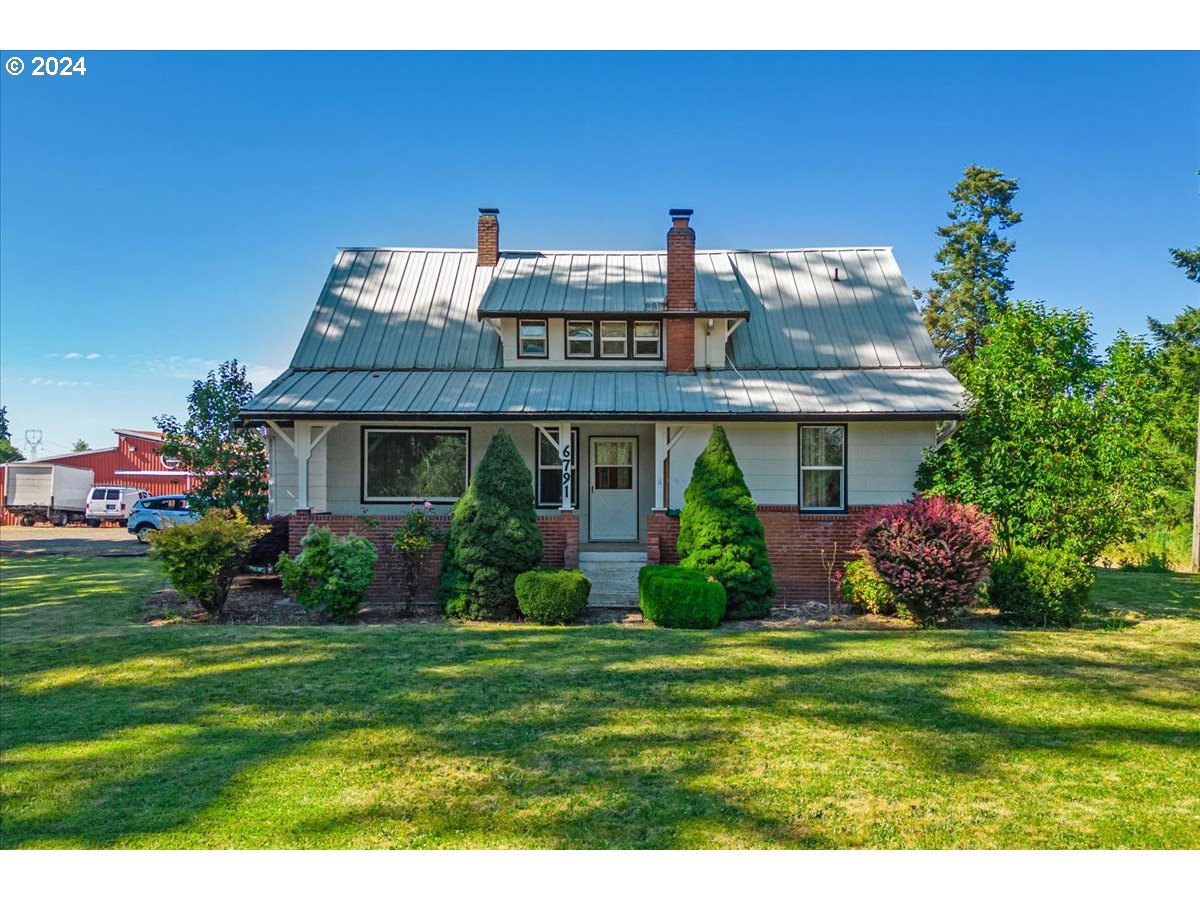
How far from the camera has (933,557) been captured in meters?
10.8

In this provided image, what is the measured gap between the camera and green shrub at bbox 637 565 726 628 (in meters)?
10.9

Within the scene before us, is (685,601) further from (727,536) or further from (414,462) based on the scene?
(414,462)

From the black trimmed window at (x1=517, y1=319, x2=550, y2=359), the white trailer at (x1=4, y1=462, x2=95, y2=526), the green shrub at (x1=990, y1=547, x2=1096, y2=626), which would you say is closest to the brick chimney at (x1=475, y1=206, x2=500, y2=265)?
the black trimmed window at (x1=517, y1=319, x2=550, y2=359)

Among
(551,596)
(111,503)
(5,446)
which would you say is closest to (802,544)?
(551,596)

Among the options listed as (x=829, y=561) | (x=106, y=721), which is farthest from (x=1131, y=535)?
(x=106, y=721)

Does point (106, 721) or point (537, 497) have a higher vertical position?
point (537, 497)

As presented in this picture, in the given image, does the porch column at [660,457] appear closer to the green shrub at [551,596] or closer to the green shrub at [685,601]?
the green shrub at [685,601]

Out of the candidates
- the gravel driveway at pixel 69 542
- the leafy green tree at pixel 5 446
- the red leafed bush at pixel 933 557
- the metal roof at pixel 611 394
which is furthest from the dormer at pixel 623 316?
the leafy green tree at pixel 5 446

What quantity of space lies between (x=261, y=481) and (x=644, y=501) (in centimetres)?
806

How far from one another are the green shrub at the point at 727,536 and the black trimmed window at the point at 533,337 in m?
5.22

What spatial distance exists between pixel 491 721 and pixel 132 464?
4326 centimetres

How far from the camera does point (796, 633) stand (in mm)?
10234

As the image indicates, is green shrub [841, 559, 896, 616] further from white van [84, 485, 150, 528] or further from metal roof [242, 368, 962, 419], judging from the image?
white van [84, 485, 150, 528]

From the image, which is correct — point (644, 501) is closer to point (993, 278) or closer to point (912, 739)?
point (912, 739)
